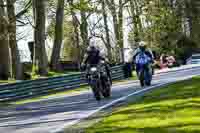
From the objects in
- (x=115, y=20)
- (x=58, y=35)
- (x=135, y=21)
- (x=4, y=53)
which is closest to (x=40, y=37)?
(x=4, y=53)

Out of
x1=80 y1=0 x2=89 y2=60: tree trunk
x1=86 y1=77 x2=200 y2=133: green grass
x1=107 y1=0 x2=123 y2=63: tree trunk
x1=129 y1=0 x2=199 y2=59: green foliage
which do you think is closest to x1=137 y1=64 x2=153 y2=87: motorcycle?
x1=86 y1=77 x2=200 y2=133: green grass

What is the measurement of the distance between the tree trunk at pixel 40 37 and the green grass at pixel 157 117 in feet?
67.4

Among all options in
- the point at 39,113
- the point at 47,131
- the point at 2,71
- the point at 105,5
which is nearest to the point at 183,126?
the point at 47,131

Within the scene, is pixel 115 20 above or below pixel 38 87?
above

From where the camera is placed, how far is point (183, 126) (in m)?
11.0

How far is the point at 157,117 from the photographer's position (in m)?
12.8

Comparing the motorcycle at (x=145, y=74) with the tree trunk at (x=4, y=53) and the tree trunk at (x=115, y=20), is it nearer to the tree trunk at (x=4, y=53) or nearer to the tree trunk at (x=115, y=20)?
the tree trunk at (x=4, y=53)

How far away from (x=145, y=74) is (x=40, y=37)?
13.0 meters

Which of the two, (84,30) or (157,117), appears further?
(84,30)

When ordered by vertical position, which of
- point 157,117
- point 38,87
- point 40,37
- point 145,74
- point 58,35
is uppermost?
point 58,35

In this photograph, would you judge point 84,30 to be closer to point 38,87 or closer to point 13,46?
point 13,46

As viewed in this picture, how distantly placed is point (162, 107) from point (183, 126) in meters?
3.70

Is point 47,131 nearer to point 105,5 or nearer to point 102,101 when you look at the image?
point 102,101

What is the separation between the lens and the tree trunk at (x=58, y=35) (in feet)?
138
